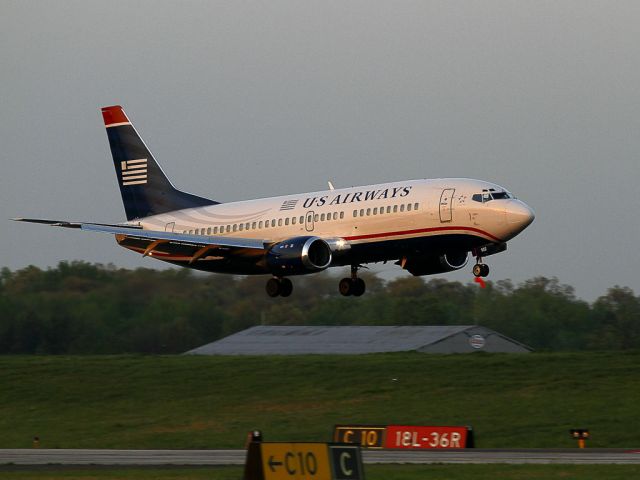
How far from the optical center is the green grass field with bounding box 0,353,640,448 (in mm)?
55844

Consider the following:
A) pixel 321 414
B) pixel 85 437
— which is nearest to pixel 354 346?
pixel 321 414

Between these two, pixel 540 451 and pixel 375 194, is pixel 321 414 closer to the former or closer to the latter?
pixel 375 194

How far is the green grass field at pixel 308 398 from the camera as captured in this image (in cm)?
5584

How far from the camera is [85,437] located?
58.7m

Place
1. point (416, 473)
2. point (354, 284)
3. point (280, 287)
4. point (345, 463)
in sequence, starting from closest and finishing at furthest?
1. point (345, 463)
2. point (416, 473)
3. point (280, 287)
4. point (354, 284)

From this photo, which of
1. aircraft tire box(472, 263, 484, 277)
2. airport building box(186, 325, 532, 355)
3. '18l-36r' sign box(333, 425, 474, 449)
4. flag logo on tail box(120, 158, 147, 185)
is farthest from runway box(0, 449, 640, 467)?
airport building box(186, 325, 532, 355)

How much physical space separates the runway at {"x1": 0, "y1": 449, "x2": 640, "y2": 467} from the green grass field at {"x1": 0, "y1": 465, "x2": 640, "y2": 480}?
88.1 inches

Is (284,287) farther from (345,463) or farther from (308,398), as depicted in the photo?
(345,463)

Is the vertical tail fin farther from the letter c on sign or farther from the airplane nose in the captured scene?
the letter c on sign

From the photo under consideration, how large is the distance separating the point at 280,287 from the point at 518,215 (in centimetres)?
1192

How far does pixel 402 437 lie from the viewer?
48500 millimetres

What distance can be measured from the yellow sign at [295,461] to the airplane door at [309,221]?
85.6ft

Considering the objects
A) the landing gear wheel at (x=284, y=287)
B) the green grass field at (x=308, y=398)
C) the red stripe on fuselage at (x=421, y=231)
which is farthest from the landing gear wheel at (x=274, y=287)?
the green grass field at (x=308, y=398)

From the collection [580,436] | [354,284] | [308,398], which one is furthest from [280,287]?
[580,436]
